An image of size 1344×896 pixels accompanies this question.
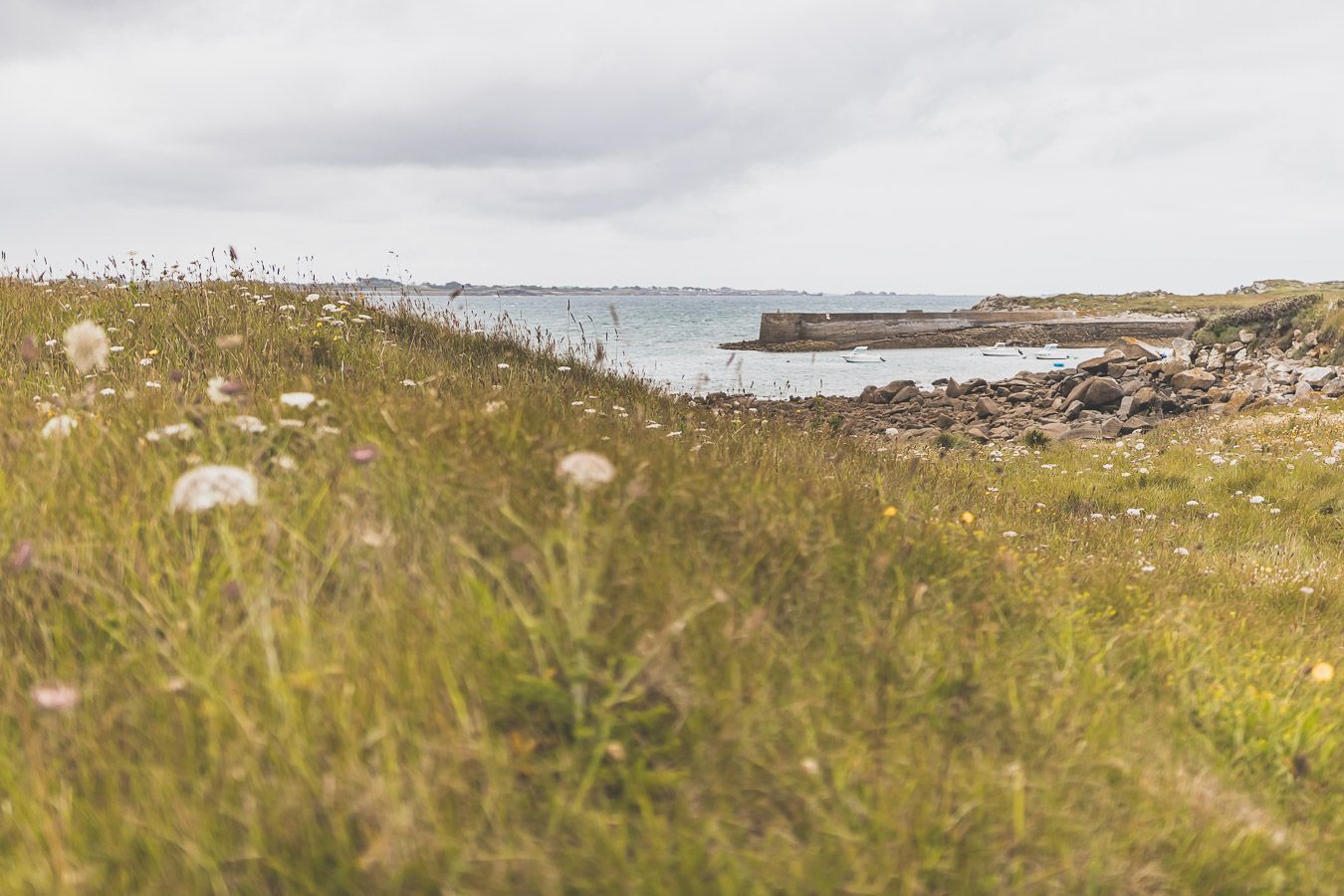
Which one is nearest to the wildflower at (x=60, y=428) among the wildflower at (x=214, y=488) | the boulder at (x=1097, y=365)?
the wildflower at (x=214, y=488)

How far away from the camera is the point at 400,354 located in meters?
8.04

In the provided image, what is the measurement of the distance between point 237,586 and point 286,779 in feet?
2.40

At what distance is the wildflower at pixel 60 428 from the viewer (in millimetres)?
3277

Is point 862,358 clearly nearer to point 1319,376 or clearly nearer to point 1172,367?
point 1172,367

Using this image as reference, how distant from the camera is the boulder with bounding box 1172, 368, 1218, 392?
19.5m

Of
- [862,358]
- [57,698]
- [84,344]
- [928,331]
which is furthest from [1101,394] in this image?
[928,331]

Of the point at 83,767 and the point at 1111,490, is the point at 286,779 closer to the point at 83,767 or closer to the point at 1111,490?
the point at 83,767

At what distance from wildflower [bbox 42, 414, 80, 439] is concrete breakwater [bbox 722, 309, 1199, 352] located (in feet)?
133

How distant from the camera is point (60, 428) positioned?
131 inches

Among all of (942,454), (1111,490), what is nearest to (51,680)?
(1111,490)

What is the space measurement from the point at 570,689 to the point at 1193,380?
21.8 metres

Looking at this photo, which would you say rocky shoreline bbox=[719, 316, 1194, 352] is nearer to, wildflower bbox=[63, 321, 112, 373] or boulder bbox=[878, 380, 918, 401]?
boulder bbox=[878, 380, 918, 401]

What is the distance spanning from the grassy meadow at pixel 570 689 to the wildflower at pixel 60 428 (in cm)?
4

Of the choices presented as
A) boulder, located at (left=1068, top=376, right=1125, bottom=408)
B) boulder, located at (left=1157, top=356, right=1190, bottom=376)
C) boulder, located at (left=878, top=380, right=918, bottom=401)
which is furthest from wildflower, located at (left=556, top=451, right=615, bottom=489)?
boulder, located at (left=1157, top=356, right=1190, bottom=376)
